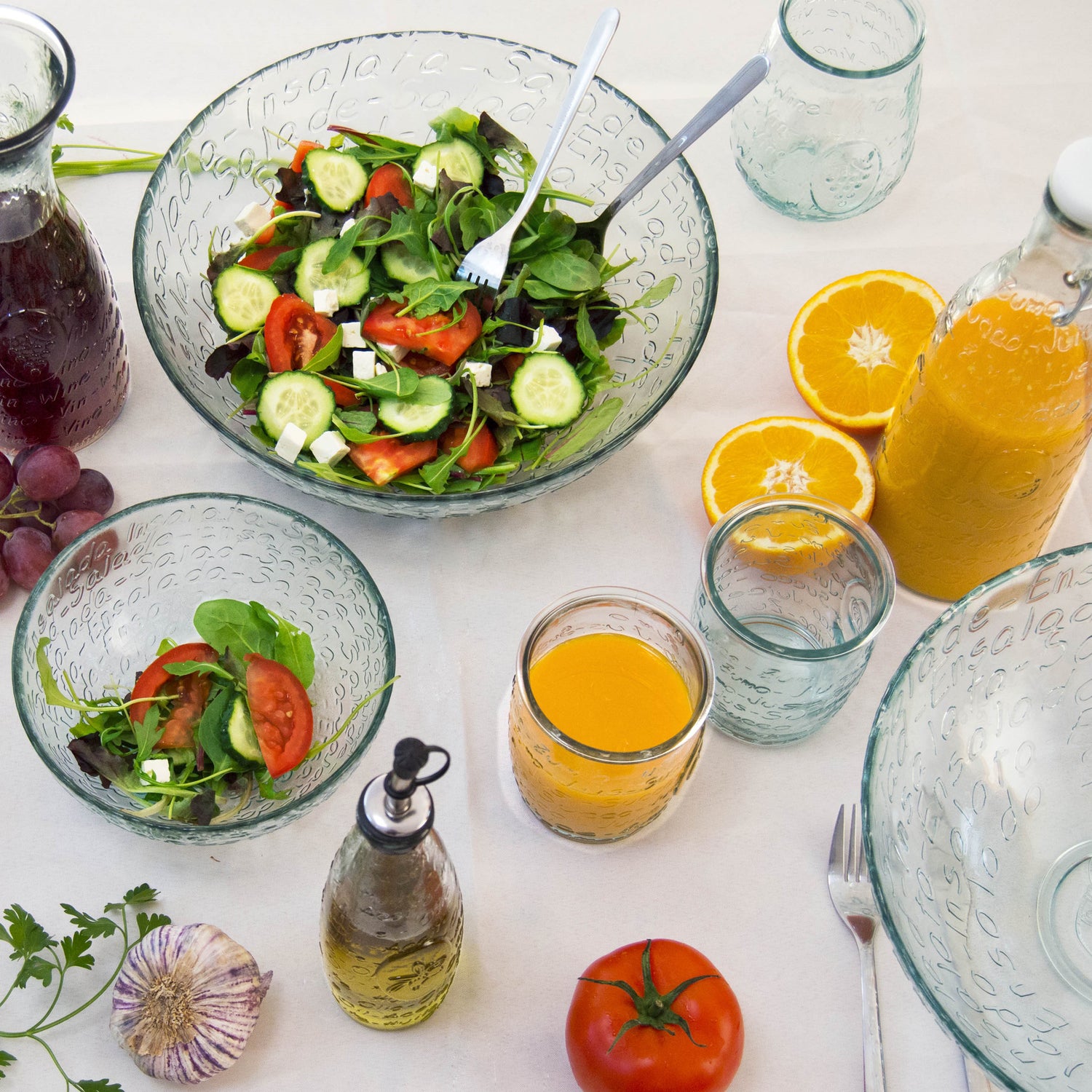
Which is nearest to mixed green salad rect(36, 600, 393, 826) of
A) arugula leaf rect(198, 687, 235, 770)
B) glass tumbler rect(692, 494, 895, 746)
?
arugula leaf rect(198, 687, 235, 770)

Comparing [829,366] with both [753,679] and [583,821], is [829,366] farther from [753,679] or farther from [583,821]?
[583,821]

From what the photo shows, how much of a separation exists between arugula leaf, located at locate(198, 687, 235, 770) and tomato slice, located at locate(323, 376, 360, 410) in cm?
33

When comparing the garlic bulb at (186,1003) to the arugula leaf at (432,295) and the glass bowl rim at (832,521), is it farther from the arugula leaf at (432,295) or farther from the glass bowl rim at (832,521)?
the arugula leaf at (432,295)

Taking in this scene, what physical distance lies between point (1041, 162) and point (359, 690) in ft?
3.72

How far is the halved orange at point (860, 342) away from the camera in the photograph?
131cm

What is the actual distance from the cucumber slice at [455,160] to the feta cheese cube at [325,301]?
7.0 inches

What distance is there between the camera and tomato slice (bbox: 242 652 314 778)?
1.04 meters

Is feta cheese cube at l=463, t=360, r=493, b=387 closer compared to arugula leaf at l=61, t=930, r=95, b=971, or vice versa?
arugula leaf at l=61, t=930, r=95, b=971

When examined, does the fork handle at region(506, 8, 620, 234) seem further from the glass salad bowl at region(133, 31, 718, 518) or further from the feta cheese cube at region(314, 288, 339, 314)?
the feta cheese cube at region(314, 288, 339, 314)

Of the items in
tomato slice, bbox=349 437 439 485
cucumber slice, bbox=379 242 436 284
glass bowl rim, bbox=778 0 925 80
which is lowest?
tomato slice, bbox=349 437 439 485

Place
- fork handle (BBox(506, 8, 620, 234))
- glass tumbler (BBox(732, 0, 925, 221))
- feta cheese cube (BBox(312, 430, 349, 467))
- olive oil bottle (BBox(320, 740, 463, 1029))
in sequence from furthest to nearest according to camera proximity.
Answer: glass tumbler (BBox(732, 0, 925, 221)), fork handle (BBox(506, 8, 620, 234)), feta cheese cube (BBox(312, 430, 349, 467)), olive oil bottle (BBox(320, 740, 463, 1029))

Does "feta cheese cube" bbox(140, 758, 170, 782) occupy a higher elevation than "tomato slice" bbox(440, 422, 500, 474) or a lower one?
lower

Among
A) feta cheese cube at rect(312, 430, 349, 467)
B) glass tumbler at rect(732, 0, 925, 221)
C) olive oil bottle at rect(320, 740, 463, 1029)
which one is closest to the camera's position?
olive oil bottle at rect(320, 740, 463, 1029)

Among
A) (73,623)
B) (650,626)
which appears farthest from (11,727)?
(650,626)
